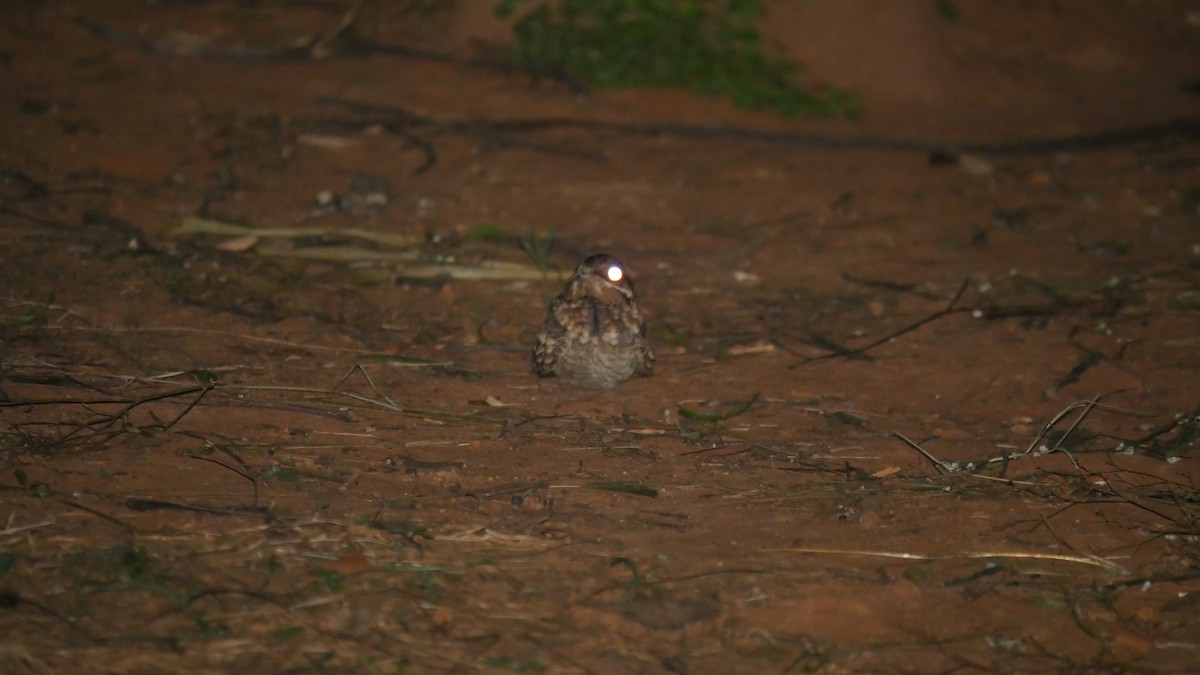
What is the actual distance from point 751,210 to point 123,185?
377 centimetres

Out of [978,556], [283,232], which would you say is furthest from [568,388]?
[283,232]

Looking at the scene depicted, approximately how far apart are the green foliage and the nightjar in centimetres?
414

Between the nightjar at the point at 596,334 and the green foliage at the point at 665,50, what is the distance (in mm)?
4137

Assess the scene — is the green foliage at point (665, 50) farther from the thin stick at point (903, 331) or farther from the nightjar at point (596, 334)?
the nightjar at point (596, 334)

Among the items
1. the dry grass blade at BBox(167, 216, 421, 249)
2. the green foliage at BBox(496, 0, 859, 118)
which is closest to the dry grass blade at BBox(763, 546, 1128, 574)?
the dry grass blade at BBox(167, 216, 421, 249)

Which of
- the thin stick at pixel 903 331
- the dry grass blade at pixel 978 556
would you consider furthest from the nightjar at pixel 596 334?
the dry grass blade at pixel 978 556

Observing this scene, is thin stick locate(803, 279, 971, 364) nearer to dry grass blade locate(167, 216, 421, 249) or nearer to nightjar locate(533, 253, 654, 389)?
nightjar locate(533, 253, 654, 389)

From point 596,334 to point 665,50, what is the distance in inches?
188

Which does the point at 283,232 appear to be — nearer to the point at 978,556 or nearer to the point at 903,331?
the point at 903,331

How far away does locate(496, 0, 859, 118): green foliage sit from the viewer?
28.8 feet

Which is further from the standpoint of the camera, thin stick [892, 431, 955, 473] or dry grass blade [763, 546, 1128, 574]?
thin stick [892, 431, 955, 473]

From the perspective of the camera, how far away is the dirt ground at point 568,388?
3.27 meters

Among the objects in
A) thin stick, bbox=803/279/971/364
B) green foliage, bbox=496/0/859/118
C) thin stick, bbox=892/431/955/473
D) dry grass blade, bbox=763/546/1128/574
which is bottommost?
dry grass blade, bbox=763/546/1128/574

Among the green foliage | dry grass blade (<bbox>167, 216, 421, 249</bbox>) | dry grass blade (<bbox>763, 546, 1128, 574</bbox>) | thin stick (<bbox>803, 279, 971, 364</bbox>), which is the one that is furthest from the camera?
the green foliage
